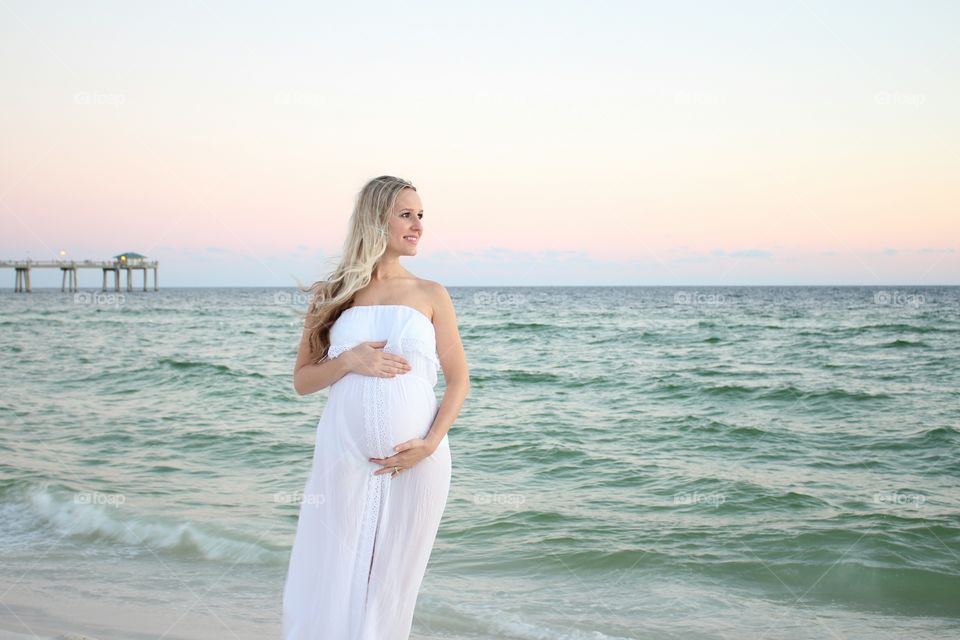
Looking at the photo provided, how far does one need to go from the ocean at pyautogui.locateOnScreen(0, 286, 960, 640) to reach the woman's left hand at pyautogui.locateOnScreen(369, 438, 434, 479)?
96.0 inches

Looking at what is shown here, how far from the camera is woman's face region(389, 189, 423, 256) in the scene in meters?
3.17

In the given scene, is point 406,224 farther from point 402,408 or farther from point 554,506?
point 554,506

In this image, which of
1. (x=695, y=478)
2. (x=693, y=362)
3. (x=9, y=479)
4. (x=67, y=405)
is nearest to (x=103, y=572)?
(x=9, y=479)

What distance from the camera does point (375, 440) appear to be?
10.0ft

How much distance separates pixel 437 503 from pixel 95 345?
2600 centimetres

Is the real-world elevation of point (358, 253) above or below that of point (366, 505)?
above

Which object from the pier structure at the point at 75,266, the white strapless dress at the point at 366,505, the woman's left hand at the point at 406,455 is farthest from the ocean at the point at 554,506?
the pier structure at the point at 75,266

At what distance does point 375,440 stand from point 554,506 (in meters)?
5.55

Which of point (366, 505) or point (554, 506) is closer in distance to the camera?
point (366, 505)

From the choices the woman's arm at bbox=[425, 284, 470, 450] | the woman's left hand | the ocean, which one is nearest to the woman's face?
the woman's arm at bbox=[425, 284, 470, 450]

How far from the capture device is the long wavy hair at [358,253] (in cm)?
316

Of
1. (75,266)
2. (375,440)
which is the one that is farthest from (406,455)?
(75,266)

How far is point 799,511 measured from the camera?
26.7 ft

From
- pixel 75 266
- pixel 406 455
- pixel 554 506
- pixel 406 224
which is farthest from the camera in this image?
pixel 75 266
